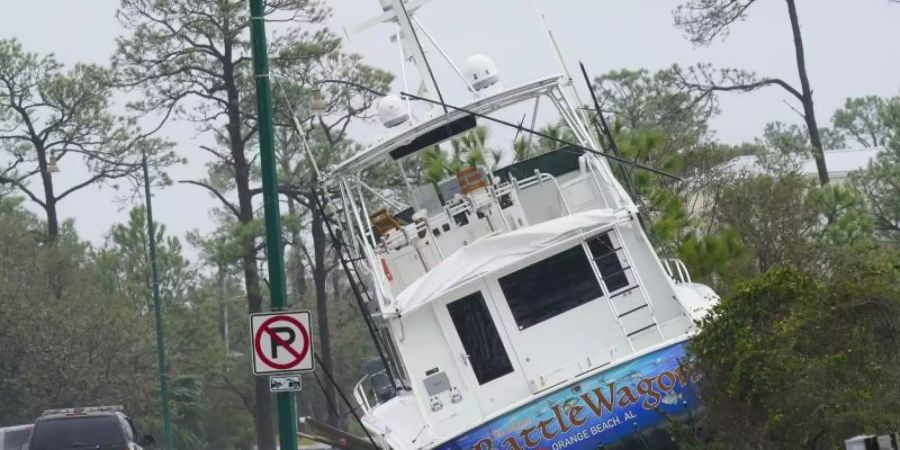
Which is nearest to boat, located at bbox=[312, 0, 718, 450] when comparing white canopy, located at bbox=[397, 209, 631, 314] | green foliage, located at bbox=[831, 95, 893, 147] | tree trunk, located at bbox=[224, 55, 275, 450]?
white canopy, located at bbox=[397, 209, 631, 314]

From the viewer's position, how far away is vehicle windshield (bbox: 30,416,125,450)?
83.4ft

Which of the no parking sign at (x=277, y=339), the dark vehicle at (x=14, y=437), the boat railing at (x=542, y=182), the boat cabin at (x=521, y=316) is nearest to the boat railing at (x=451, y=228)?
the boat railing at (x=542, y=182)

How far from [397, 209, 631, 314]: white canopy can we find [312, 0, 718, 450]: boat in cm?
2

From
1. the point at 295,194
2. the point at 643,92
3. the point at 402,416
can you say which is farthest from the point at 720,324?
the point at 643,92

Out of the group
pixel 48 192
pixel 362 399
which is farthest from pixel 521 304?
pixel 48 192

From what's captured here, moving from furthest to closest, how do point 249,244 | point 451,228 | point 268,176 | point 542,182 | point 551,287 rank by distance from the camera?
point 249,244 → point 542,182 → point 451,228 → point 551,287 → point 268,176

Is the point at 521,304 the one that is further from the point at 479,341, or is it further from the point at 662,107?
the point at 662,107

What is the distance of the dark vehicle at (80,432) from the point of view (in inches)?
1001

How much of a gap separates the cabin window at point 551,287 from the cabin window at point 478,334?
0.33 metres

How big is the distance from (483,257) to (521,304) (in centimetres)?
81

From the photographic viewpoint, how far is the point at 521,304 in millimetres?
19688

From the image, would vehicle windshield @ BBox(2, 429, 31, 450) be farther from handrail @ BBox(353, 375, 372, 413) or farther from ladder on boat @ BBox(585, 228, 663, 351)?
ladder on boat @ BBox(585, 228, 663, 351)

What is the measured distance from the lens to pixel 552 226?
63.6 feet

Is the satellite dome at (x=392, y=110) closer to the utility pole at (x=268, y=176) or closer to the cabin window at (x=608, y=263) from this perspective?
the cabin window at (x=608, y=263)
